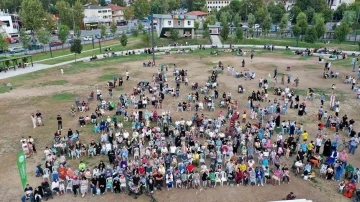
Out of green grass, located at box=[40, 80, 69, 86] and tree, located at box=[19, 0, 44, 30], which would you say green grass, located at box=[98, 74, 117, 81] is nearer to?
green grass, located at box=[40, 80, 69, 86]

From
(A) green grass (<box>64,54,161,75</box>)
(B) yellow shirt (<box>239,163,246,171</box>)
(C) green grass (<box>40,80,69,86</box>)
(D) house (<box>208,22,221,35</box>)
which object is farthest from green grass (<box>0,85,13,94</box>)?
(D) house (<box>208,22,221,35</box>)

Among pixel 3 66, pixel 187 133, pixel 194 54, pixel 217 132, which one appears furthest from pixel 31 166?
pixel 194 54

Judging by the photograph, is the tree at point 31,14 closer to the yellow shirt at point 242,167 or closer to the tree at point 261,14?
the tree at point 261,14

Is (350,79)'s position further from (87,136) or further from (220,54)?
(87,136)

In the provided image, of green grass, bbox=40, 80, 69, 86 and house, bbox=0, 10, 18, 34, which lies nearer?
green grass, bbox=40, 80, 69, 86

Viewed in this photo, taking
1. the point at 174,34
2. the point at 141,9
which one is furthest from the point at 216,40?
the point at 141,9

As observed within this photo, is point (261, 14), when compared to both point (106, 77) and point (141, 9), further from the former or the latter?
point (106, 77)

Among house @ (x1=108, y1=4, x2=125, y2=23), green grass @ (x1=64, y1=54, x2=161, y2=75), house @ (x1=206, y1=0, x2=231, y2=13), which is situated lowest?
green grass @ (x1=64, y1=54, x2=161, y2=75)
